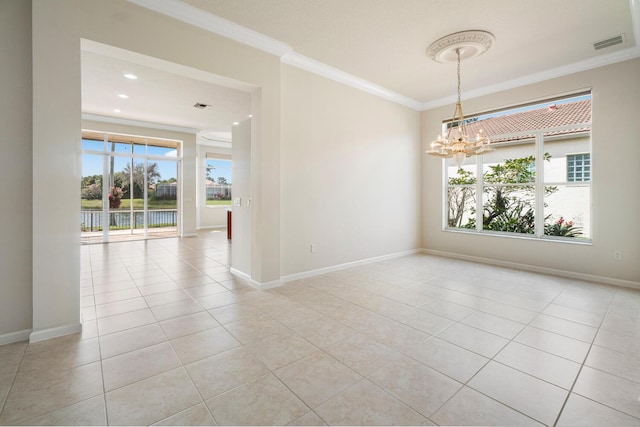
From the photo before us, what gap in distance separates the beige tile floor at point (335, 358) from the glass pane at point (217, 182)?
25.1ft

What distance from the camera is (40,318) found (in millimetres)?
2418

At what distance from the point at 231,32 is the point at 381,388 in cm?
385

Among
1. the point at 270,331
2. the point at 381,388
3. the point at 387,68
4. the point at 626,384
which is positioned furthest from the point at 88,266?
the point at 626,384

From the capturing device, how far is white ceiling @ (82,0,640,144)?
303 cm

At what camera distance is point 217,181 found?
11.5 meters

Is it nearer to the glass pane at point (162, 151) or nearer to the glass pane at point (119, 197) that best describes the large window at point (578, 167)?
the glass pane at point (162, 151)

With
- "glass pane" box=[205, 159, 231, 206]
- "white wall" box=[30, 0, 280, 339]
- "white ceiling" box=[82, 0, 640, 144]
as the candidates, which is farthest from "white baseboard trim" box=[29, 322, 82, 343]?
"glass pane" box=[205, 159, 231, 206]

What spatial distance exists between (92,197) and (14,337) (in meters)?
6.49

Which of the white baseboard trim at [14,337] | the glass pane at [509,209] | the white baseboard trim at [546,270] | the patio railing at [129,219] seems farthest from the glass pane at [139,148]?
the glass pane at [509,209]

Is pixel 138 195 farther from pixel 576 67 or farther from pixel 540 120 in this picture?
pixel 576 67

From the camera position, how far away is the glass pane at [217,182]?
11227 millimetres

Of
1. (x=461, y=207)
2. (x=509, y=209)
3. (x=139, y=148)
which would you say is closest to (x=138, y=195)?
(x=139, y=148)

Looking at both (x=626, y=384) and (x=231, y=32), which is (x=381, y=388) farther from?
(x=231, y=32)

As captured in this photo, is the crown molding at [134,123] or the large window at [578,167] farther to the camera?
the crown molding at [134,123]
